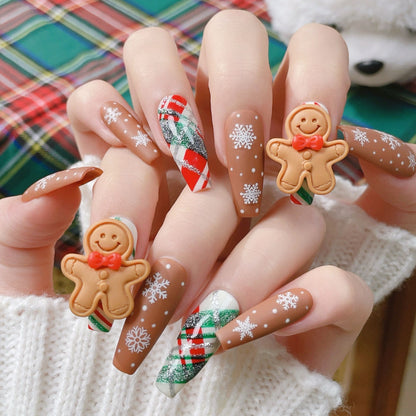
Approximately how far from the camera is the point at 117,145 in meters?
0.52

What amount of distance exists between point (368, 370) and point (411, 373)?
5cm

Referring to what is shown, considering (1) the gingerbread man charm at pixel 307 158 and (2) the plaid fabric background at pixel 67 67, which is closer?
(1) the gingerbread man charm at pixel 307 158

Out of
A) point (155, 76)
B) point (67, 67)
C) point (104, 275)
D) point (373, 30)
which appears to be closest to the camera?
point (104, 275)

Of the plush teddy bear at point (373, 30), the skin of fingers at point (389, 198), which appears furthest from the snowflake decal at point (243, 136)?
the plush teddy bear at point (373, 30)

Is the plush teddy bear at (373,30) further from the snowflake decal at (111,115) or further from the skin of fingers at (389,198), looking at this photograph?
the snowflake decal at (111,115)

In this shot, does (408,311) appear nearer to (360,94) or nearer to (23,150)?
(360,94)

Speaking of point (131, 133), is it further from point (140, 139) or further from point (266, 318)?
point (266, 318)

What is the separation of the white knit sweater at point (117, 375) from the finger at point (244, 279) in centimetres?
9

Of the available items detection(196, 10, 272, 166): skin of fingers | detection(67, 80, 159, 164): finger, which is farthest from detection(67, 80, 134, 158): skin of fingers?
detection(196, 10, 272, 166): skin of fingers

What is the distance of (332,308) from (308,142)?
14 centimetres

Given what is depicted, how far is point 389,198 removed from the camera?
20.6 inches

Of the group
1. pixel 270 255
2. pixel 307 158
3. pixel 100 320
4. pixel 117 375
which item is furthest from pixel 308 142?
pixel 117 375

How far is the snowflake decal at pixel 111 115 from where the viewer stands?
51cm

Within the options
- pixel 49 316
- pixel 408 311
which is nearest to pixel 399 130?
pixel 408 311
